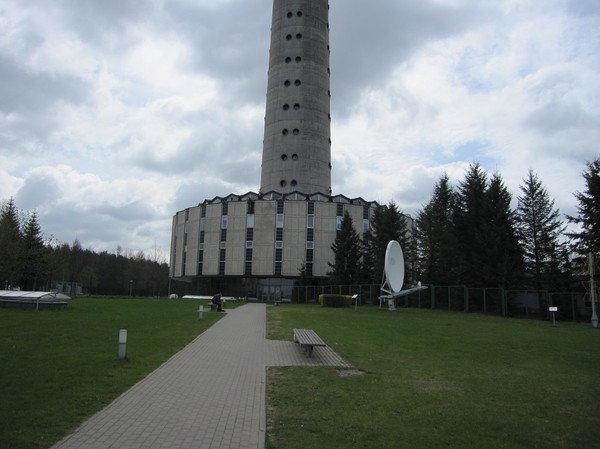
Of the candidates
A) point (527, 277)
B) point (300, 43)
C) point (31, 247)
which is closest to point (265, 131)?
point (300, 43)

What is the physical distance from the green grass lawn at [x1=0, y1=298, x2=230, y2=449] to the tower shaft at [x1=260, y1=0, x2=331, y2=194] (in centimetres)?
5537

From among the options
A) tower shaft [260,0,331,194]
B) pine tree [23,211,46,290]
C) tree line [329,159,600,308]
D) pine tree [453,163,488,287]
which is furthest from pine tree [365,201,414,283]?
pine tree [23,211,46,290]

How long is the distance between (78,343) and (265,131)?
65.1 meters

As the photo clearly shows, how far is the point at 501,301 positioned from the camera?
36312 millimetres

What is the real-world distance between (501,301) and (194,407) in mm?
32984

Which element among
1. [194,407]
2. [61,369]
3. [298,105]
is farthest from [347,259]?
[194,407]

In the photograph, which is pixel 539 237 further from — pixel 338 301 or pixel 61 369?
pixel 61 369

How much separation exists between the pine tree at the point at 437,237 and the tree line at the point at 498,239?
0.39ft

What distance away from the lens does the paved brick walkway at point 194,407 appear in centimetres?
605

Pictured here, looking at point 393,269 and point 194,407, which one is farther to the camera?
point 393,269

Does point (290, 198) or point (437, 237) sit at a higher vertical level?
point (290, 198)

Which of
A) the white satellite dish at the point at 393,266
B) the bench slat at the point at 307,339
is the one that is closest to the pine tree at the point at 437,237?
the white satellite dish at the point at 393,266

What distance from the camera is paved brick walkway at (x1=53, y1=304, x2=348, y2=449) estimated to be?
19.9ft

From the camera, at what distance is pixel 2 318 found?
782 inches
